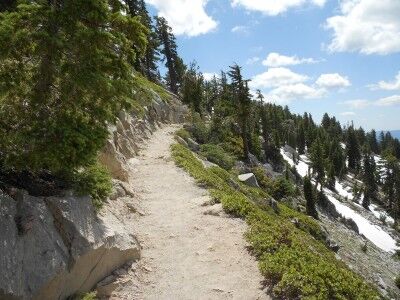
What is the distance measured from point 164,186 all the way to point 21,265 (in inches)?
474

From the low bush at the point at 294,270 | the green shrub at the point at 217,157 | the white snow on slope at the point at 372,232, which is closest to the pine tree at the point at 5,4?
the low bush at the point at 294,270

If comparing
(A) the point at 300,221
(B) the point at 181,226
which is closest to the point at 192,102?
(A) the point at 300,221

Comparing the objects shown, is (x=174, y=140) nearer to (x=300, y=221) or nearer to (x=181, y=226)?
(x=300, y=221)

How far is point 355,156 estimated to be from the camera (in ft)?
418

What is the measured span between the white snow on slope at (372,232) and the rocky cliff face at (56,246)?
64.8m

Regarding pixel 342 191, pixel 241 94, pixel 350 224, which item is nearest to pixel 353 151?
pixel 342 191

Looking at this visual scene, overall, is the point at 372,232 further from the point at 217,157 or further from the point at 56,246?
the point at 56,246

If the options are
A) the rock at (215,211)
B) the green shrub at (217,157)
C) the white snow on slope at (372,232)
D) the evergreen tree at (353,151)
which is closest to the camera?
the rock at (215,211)

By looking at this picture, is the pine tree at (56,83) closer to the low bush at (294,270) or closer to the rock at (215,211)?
the low bush at (294,270)

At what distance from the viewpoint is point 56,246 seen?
8.52m

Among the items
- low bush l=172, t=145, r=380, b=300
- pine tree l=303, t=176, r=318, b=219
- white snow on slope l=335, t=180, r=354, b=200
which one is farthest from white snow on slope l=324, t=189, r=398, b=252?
low bush l=172, t=145, r=380, b=300

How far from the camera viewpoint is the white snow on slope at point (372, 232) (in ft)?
222

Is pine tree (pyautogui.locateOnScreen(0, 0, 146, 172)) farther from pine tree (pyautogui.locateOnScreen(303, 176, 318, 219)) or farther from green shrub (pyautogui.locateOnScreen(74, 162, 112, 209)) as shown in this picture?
pine tree (pyautogui.locateOnScreen(303, 176, 318, 219))

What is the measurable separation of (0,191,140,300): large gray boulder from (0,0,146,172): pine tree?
3.62ft
